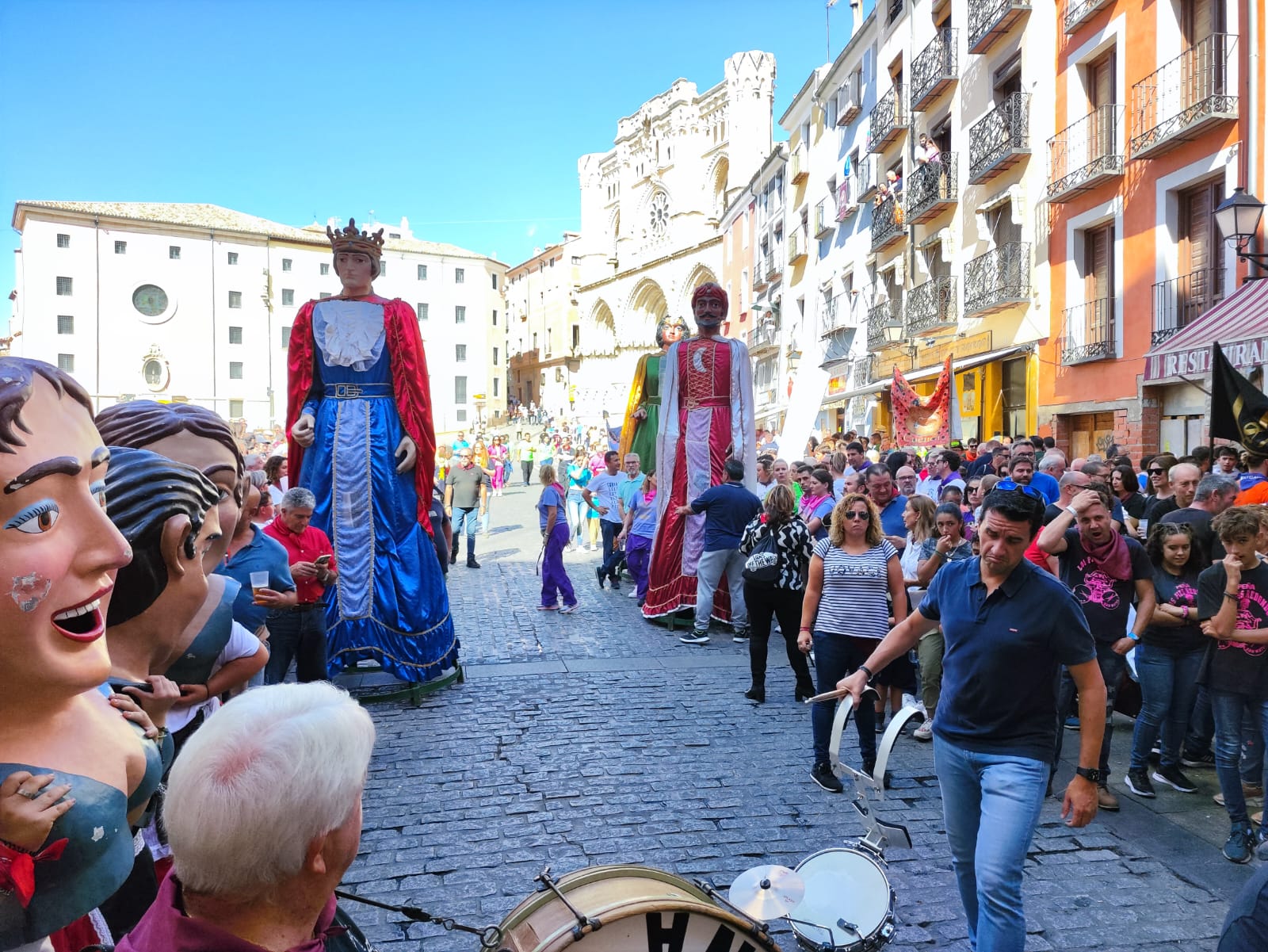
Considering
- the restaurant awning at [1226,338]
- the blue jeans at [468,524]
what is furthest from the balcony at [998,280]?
the blue jeans at [468,524]

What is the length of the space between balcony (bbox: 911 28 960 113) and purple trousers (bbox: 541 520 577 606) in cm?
1536

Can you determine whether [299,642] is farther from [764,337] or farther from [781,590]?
[764,337]

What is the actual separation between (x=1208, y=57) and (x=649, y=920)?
14594 mm

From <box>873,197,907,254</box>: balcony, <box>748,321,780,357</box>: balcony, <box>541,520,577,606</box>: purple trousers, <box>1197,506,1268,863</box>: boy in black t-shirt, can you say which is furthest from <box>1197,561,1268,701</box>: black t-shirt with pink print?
<box>748,321,780,357</box>: balcony

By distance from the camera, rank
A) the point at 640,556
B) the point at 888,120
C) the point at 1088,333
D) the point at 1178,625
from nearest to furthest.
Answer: the point at 1178,625, the point at 640,556, the point at 1088,333, the point at 888,120

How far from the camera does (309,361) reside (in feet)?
21.4

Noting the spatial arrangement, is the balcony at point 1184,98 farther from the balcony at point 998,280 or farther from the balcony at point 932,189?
the balcony at point 932,189

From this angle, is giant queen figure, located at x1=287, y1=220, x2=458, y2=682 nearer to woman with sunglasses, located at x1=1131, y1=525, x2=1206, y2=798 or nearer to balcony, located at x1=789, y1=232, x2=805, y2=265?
woman with sunglasses, located at x1=1131, y1=525, x2=1206, y2=798

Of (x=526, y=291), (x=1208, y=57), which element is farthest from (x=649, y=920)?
(x=526, y=291)

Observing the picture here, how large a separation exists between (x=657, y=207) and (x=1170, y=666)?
2349 inches

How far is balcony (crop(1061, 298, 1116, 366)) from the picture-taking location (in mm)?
14984

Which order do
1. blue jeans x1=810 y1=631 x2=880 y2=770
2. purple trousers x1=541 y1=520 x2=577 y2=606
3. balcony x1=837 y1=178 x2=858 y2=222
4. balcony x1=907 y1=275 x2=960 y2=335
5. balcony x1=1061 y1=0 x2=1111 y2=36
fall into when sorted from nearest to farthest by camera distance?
blue jeans x1=810 y1=631 x2=880 y2=770 < purple trousers x1=541 y1=520 x2=577 y2=606 < balcony x1=1061 y1=0 x2=1111 y2=36 < balcony x1=907 y1=275 x2=960 y2=335 < balcony x1=837 y1=178 x2=858 y2=222

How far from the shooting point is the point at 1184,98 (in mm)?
13016

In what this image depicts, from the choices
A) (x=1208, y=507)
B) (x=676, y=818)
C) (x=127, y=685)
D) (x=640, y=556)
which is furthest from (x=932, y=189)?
(x=127, y=685)
